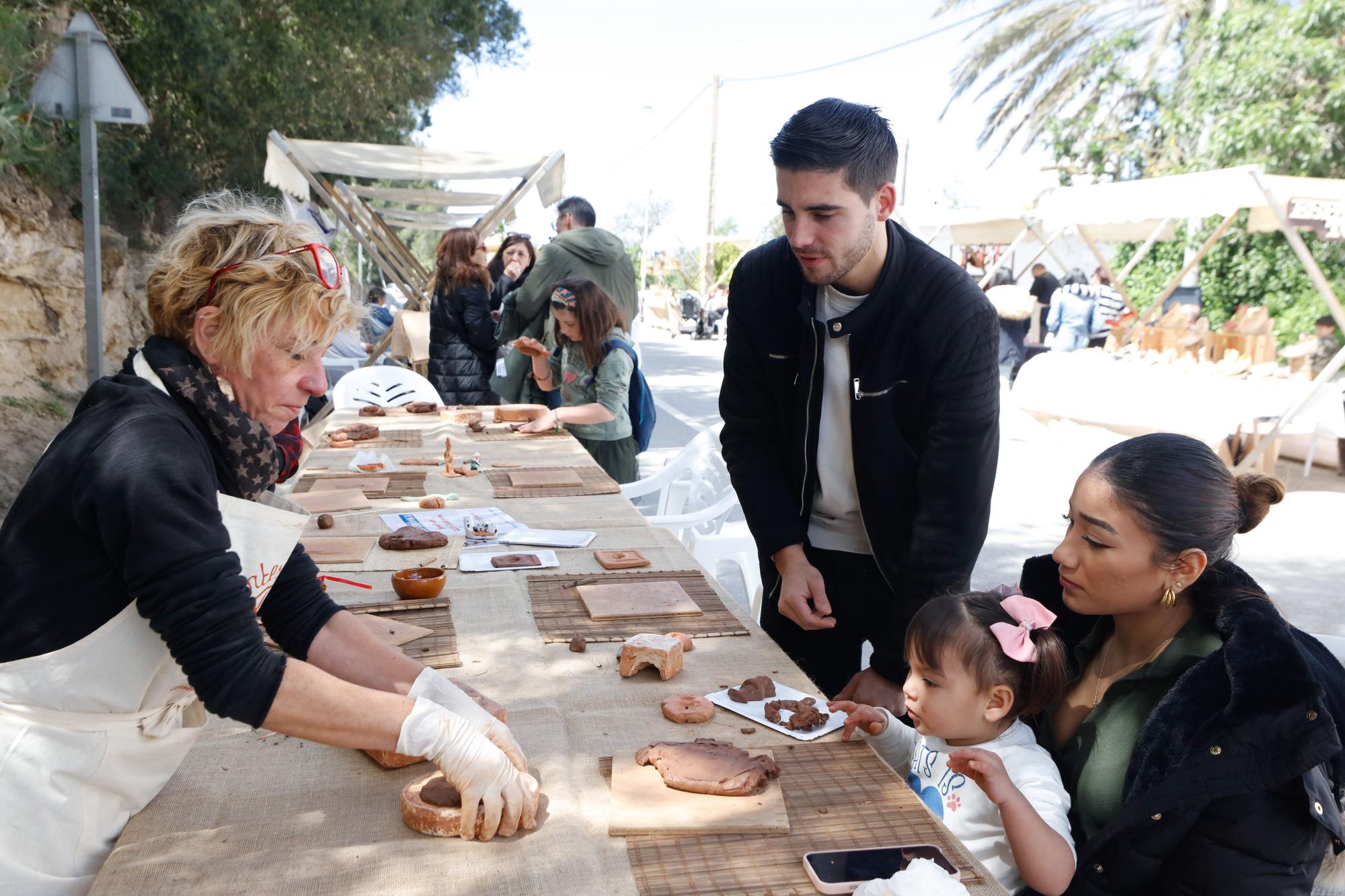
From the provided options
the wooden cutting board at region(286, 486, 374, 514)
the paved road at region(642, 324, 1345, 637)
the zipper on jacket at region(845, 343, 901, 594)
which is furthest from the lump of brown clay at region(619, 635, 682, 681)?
the wooden cutting board at region(286, 486, 374, 514)

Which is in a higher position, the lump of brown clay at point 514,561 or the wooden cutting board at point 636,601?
the wooden cutting board at point 636,601

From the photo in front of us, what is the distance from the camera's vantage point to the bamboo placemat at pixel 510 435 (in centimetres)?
505

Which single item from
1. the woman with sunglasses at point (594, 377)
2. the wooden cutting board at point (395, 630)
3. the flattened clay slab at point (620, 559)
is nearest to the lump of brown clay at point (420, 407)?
the woman with sunglasses at point (594, 377)

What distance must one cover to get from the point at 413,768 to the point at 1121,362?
31.6ft

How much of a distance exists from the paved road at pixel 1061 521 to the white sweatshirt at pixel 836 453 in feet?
2.83

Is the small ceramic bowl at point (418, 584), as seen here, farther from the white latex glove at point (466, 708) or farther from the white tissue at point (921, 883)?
the white tissue at point (921, 883)

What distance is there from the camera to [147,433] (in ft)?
4.77

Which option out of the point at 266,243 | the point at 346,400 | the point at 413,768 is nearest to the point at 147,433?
the point at 266,243

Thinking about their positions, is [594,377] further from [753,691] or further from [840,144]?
[753,691]

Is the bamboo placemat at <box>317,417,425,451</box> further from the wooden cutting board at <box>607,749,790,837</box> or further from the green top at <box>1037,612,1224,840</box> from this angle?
the green top at <box>1037,612,1224,840</box>

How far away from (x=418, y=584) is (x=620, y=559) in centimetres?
60

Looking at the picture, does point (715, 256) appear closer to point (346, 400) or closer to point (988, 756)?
point (346, 400)

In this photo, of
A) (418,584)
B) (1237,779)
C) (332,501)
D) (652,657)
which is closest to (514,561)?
(418,584)

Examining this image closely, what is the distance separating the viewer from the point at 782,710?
194 cm
